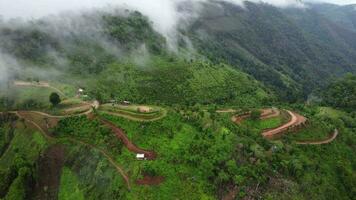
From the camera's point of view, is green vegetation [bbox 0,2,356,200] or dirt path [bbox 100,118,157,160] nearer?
green vegetation [bbox 0,2,356,200]

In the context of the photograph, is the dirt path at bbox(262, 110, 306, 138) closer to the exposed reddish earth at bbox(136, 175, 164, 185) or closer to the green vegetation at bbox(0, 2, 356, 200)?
the green vegetation at bbox(0, 2, 356, 200)

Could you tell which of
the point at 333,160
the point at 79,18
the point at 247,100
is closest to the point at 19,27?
the point at 79,18

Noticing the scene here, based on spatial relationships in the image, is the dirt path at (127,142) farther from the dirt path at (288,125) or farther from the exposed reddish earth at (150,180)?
the dirt path at (288,125)

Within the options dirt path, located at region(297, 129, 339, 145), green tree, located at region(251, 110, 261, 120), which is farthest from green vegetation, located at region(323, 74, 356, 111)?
green tree, located at region(251, 110, 261, 120)

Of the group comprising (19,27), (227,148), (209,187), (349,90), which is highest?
(19,27)

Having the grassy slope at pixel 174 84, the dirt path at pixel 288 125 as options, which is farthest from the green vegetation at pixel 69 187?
the dirt path at pixel 288 125

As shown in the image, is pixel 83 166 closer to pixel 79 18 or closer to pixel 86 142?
pixel 86 142
